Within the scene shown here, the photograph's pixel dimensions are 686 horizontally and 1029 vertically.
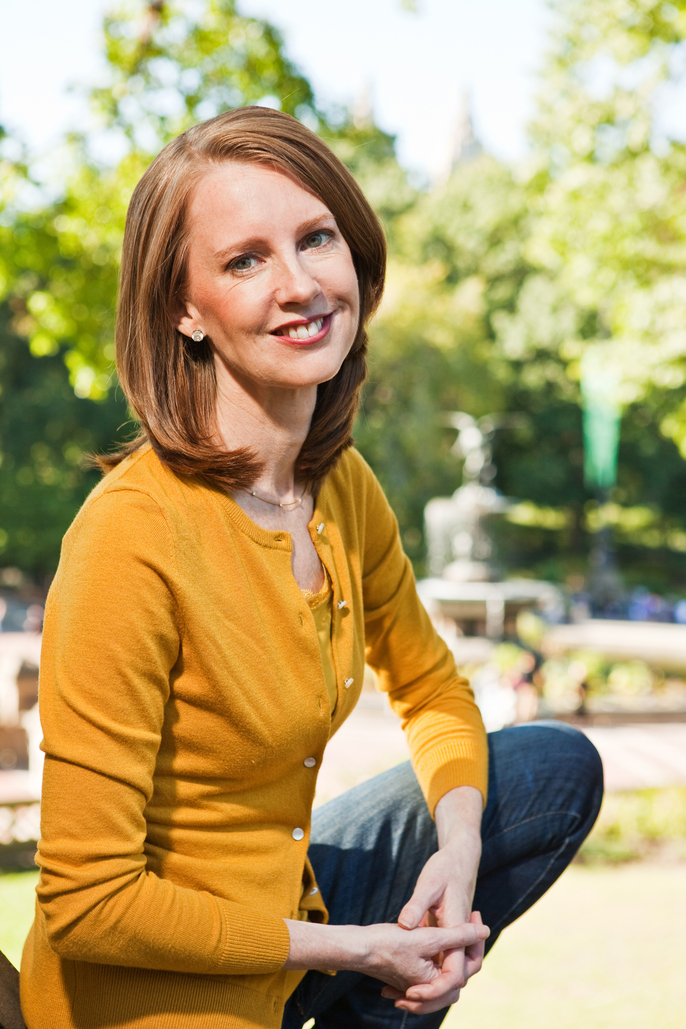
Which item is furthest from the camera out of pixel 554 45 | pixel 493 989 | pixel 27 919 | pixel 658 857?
pixel 554 45

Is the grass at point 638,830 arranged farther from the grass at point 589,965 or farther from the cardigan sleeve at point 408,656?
the cardigan sleeve at point 408,656

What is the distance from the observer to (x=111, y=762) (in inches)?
44.8

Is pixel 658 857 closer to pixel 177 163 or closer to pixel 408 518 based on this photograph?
pixel 177 163

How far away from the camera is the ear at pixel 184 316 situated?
4.62 ft

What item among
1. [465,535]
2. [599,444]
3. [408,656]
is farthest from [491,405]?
[408,656]

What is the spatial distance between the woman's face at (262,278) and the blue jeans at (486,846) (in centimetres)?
81

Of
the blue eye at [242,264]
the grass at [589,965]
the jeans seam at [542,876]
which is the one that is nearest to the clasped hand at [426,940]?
the jeans seam at [542,876]

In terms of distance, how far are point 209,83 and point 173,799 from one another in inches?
276

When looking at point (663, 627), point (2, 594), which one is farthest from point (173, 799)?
point (2, 594)

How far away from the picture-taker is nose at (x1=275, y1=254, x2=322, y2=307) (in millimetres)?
1352

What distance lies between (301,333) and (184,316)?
0.19 metres

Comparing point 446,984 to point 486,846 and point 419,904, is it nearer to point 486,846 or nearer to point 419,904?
point 419,904

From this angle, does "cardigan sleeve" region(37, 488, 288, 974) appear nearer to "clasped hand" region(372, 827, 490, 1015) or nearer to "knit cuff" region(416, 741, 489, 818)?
"clasped hand" region(372, 827, 490, 1015)

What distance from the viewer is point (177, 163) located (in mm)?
1364
